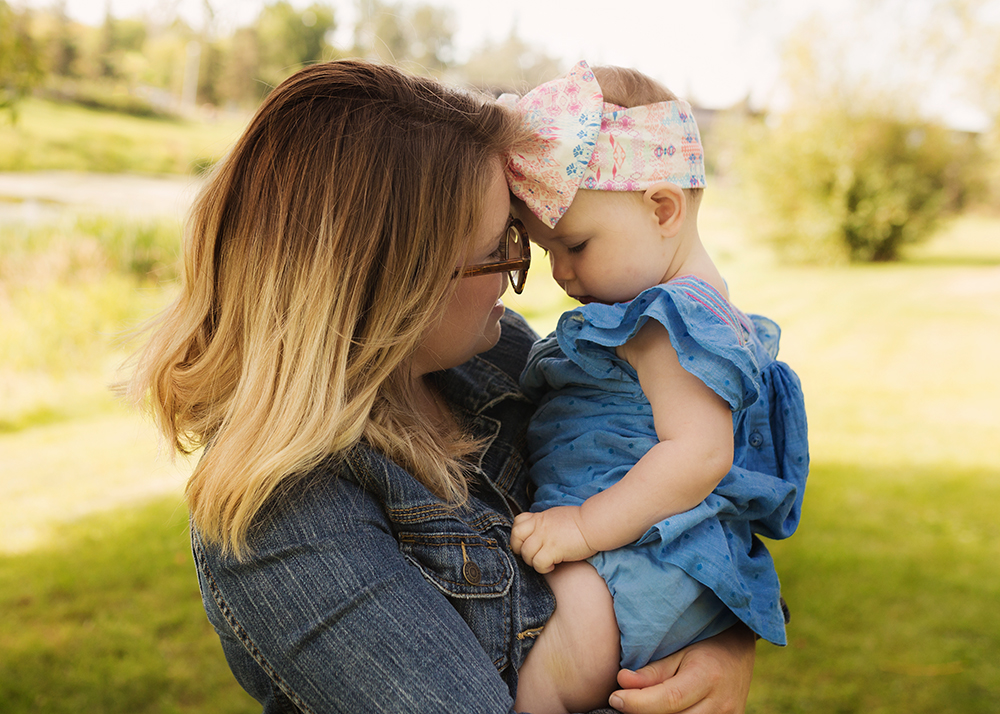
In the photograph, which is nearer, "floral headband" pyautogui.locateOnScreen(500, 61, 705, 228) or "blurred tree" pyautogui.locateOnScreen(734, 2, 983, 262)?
"floral headband" pyautogui.locateOnScreen(500, 61, 705, 228)

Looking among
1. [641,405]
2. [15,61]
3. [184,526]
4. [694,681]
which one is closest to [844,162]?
[184,526]

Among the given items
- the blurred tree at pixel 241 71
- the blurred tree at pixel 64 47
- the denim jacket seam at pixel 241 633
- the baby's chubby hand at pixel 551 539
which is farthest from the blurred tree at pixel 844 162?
the denim jacket seam at pixel 241 633

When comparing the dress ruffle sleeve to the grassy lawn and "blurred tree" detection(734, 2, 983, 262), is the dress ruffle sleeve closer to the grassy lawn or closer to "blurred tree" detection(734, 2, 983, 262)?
the grassy lawn

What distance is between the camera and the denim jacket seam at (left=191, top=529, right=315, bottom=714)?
115 centimetres

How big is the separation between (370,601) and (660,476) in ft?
1.79

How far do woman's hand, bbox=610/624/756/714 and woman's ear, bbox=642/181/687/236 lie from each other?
2.72 feet

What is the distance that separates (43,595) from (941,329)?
1050 centimetres

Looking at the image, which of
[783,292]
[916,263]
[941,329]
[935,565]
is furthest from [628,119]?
[916,263]

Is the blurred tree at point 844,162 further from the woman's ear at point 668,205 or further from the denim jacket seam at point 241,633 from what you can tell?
the denim jacket seam at point 241,633

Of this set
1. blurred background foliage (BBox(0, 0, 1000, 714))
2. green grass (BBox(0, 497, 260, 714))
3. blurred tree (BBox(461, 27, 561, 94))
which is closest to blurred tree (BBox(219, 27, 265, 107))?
blurred background foliage (BBox(0, 0, 1000, 714))

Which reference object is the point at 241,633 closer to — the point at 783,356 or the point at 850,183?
the point at 783,356

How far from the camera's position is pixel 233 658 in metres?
1.35

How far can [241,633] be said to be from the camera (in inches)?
46.1

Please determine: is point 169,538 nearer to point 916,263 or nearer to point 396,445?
point 396,445
